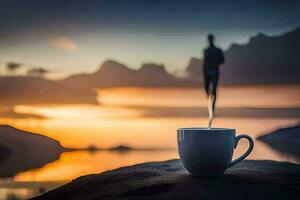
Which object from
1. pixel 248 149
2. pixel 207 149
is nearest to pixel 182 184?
pixel 207 149

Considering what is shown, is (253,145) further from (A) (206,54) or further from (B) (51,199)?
(B) (51,199)

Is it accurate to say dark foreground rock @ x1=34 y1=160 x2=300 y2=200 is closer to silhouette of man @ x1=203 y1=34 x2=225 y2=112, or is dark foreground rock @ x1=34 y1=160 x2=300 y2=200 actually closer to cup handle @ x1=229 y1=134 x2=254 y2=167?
cup handle @ x1=229 y1=134 x2=254 y2=167

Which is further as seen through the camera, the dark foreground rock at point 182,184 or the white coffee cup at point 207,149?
the white coffee cup at point 207,149

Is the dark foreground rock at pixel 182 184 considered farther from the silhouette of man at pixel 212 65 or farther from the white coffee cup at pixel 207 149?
the silhouette of man at pixel 212 65

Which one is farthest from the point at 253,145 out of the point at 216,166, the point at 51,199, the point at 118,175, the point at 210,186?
the point at 51,199

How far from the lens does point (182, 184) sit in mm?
2760

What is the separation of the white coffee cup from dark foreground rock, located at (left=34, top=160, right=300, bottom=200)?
60 millimetres

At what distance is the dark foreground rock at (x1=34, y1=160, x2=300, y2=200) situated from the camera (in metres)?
2.55

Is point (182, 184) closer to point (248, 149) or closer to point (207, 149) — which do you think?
point (207, 149)

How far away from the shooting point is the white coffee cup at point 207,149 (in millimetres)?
2852

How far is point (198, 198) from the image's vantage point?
8.12 ft

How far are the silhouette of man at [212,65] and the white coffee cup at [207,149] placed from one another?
0.27 metres

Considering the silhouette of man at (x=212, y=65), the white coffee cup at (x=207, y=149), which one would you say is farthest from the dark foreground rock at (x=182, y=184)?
the silhouette of man at (x=212, y=65)

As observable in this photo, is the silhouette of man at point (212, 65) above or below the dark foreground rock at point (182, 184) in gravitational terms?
above
